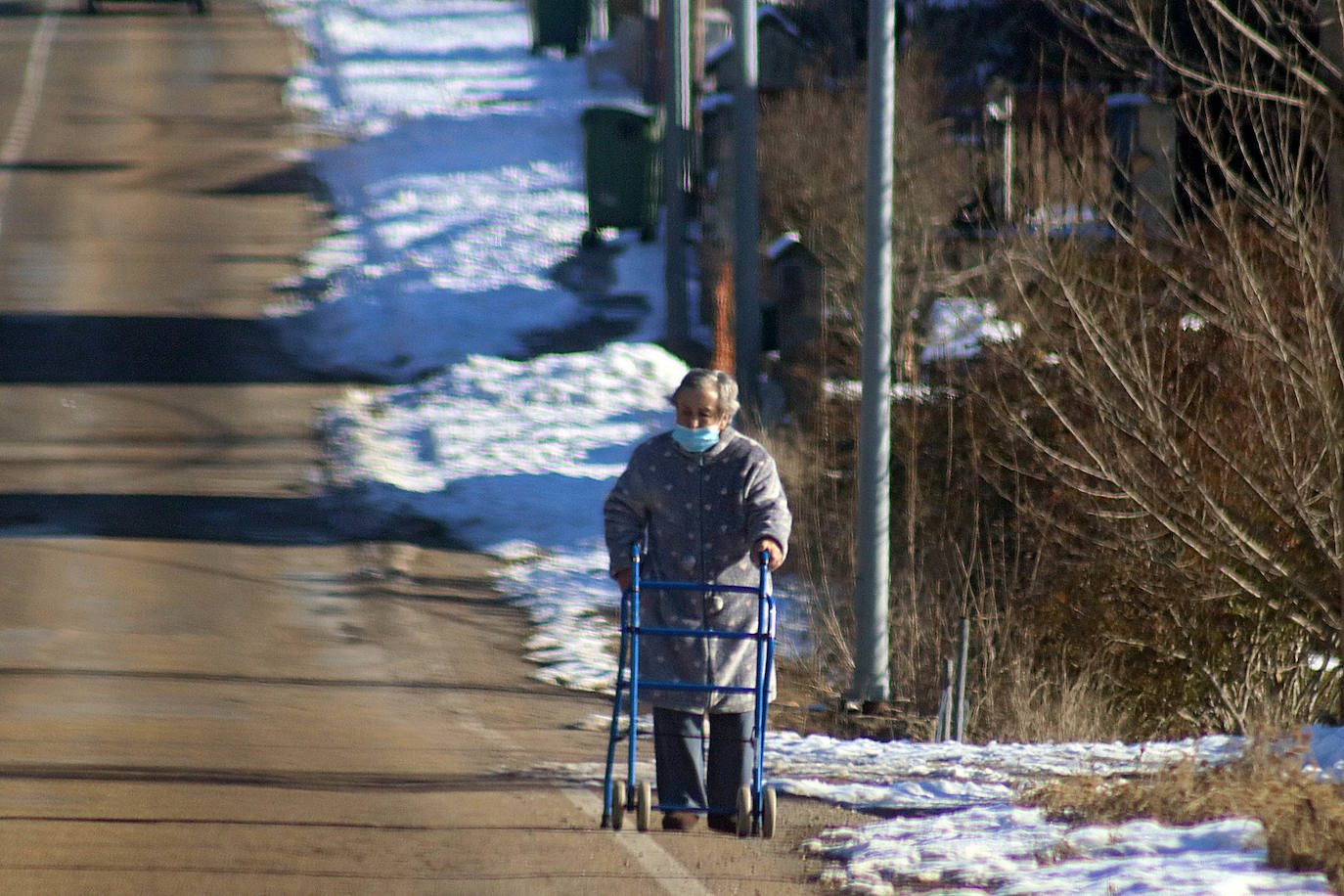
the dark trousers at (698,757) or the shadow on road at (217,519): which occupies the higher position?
the dark trousers at (698,757)

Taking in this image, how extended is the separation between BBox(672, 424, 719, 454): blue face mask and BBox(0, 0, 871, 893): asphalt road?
5.57 feet

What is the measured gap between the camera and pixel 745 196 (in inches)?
644

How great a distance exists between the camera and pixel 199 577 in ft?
44.5

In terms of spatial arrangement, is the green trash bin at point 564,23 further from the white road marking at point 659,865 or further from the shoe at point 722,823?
the shoe at point 722,823

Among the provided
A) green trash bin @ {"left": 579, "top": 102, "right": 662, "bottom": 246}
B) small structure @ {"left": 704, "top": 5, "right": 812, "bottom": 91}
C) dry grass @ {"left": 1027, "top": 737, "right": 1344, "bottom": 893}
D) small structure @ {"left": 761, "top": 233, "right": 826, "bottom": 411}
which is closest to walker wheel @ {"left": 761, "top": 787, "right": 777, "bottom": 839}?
dry grass @ {"left": 1027, "top": 737, "right": 1344, "bottom": 893}

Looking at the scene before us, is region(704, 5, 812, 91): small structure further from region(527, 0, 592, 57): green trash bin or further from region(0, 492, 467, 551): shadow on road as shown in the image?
region(0, 492, 467, 551): shadow on road

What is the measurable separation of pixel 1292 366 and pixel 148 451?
1144 centimetres

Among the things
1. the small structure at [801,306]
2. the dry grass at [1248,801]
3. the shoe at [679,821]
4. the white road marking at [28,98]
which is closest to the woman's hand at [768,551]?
the shoe at [679,821]

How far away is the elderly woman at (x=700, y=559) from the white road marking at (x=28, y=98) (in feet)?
75.3

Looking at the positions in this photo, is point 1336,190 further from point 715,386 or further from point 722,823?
point 722,823

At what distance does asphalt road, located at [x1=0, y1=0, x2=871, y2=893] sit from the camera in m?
6.98

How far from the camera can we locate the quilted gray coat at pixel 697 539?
21.2ft

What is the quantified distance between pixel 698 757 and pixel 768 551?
939mm

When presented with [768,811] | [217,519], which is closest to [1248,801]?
[768,811]
